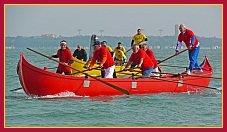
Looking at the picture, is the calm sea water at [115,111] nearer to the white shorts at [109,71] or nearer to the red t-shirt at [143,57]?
the white shorts at [109,71]

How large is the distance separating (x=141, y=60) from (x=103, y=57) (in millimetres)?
1186

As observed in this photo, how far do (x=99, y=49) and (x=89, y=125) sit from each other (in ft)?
13.2

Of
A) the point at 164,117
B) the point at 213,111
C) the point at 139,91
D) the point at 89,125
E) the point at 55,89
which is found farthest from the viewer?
the point at 139,91

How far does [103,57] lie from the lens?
1686 cm

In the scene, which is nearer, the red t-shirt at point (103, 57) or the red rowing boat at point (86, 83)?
the red rowing boat at point (86, 83)

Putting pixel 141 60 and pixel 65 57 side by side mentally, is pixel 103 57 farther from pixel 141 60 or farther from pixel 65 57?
pixel 65 57

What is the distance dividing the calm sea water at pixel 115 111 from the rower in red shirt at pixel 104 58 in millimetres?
823

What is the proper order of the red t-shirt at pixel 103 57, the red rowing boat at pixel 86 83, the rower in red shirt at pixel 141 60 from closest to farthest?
the red rowing boat at pixel 86 83, the red t-shirt at pixel 103 57, the rower in red shirt at pixel 141 60

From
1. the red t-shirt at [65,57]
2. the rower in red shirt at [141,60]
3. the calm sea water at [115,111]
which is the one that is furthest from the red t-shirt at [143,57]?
the red t-shirt at [65,57]

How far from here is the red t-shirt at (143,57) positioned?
56.7 feet

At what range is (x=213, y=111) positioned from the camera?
15648 mm

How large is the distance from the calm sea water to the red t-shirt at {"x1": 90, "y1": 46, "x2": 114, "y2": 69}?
3.40ft

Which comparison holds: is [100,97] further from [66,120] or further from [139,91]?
[66,120]

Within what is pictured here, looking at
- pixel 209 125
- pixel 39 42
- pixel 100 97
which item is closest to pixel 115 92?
pixel 100 97
